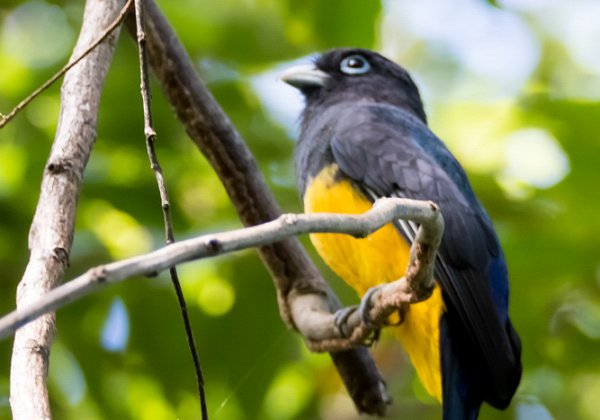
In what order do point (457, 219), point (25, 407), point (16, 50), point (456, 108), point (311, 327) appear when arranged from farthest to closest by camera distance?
point (456, 108)
point (16, 50)
point (311, 327)
point (457, 219)
point (25, 407)

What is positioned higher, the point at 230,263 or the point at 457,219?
the point at 457,219

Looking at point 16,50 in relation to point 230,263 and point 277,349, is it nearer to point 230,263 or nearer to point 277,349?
point 230,263

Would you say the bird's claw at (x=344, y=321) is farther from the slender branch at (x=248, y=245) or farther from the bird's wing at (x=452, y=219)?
the slender branch at (x=248, y=245)

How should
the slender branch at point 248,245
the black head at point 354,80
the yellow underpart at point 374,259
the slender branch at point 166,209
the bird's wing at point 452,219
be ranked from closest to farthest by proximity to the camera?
the slender branch at point 248,245 < the slender branch at point 166,209 < the bird's wing at point 452,219 < the yellow underpart at point 374,259 < the black head at point 354,80

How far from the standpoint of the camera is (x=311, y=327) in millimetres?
4406

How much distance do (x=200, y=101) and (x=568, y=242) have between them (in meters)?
1.70

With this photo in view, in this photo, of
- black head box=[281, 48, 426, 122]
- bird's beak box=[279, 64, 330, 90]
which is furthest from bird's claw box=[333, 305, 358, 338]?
bird's beak box=[279, 64, 330, 90]

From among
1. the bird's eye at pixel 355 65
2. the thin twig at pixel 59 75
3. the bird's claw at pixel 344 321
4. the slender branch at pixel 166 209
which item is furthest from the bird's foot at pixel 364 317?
the bird's eye at pixel 355 65

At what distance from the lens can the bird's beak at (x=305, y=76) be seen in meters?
5.37

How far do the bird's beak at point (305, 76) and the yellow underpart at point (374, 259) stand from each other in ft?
3.37

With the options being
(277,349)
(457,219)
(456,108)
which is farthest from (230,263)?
(456,108)

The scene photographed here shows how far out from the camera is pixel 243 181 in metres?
4.56

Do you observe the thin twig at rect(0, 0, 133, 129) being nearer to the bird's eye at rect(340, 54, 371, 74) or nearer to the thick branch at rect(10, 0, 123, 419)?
the thick branch at rect(10, 0, 123, 419)

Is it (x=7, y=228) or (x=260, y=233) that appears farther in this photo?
(x=7, y=228)
